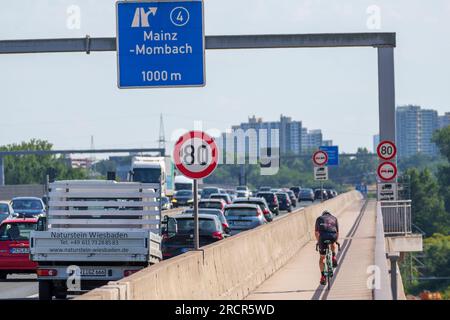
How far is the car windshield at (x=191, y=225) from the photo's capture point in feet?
96.0

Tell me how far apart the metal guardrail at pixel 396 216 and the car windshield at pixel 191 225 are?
1160 cm

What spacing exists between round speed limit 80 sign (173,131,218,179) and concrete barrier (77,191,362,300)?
121 cm

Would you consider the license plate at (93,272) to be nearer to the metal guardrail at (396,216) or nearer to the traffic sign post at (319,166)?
the metal guardrail at (396,216)

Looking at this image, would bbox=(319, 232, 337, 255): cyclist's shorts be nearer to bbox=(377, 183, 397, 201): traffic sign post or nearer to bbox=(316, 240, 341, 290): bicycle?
bbox=(316, 240, 341, 290): bicycle

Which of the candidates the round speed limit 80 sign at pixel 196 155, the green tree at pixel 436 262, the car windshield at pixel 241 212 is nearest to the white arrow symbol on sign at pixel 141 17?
the round speed limit 80 sign at pixel 196 155

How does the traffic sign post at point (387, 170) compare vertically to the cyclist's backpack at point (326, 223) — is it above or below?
above

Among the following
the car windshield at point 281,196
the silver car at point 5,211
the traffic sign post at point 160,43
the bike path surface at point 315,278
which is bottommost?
the bike path surface at point 315,278

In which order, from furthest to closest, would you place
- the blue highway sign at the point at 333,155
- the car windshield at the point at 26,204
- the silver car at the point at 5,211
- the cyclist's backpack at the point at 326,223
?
the blue highway sign at the point at 333,155, the car windshield at the point at 26,204, the silver car at the point at 5,211, the cyclist's backpack at the point at 326,223

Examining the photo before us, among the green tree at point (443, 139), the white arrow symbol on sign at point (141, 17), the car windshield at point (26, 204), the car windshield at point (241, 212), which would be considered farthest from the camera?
the green tree at point (443, 139)

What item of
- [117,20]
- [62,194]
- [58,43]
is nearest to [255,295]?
[62,194]

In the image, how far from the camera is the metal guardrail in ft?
137

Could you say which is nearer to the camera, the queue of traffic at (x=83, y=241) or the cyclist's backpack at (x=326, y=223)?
the queue of traffic at (x=83, y=241)

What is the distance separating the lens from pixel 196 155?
19078mm

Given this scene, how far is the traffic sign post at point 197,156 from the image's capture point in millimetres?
18828
